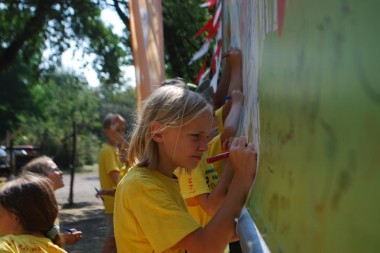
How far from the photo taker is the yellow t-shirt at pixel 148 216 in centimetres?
162

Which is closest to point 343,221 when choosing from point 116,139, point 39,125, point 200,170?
point 200,170

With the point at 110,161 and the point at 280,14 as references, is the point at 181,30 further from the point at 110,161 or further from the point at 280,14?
the point at 280,14

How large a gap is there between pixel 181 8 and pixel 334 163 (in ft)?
34.7

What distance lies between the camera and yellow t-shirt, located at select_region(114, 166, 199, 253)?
1623 mm

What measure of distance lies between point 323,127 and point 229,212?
802 millimetres

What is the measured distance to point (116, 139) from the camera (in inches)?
226

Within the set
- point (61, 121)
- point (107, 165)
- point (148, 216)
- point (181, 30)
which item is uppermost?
point (181, 30)

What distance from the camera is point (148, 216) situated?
5.38ft

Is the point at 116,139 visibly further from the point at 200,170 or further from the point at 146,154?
the point at 146,154

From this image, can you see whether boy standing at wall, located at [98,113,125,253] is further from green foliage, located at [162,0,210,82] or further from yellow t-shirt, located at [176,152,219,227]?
green foliage, located at [162,0,210,82]

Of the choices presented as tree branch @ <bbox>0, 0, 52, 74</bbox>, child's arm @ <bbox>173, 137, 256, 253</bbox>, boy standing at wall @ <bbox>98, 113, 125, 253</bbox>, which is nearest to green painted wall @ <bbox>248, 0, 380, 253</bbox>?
child's arm @ <bbox>173, 137, 256, 253</bbox>

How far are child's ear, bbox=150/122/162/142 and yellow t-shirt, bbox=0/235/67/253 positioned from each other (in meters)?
0.75

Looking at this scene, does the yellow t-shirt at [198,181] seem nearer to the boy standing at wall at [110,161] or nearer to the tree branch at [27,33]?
the boy standing at wall at [110,161]

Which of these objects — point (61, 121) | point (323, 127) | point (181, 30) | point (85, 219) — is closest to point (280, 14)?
point (323, 127)
